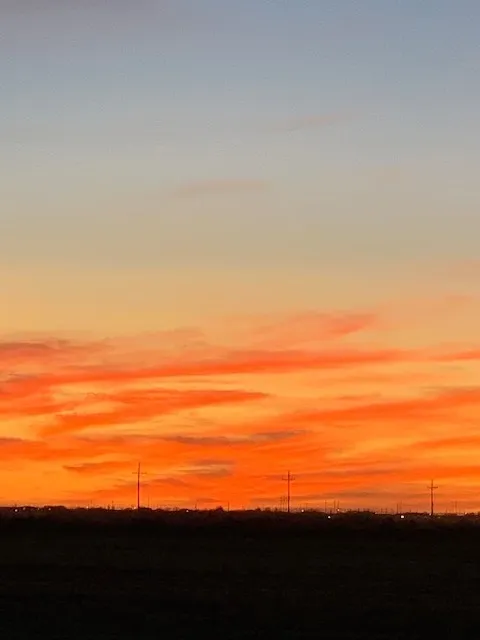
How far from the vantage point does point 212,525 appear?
7788 cm

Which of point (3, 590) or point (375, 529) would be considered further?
point (375, 529)

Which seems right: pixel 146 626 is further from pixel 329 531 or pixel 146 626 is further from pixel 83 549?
pixel 329 531

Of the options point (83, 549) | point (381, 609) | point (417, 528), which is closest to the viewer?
point (381, 609)

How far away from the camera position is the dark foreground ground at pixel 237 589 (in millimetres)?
30922

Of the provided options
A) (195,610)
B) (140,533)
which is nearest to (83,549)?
(140,533)

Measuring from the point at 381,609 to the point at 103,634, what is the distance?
7139mm

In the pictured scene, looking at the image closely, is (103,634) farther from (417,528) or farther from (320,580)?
(417,528)

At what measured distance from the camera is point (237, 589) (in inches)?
1495

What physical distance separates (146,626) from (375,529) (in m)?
45.5

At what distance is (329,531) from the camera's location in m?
73.9

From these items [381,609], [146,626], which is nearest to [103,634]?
[146,626]

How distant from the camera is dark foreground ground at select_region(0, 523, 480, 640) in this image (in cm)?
3092

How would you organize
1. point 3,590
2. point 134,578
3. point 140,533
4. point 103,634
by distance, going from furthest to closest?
point 140,533, point 134,578, point 3,590, point 103,634

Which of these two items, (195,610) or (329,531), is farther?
(329,531)
